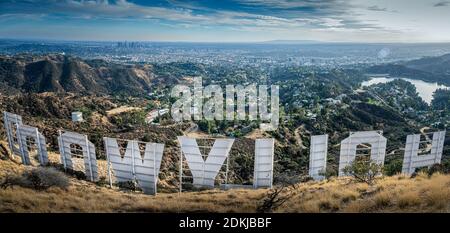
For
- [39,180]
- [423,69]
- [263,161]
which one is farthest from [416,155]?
[423,69]

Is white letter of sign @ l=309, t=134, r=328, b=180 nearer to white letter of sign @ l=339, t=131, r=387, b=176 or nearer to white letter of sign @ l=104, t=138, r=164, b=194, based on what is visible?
white letter of sign @ l=339, t=131, r=387, b=176

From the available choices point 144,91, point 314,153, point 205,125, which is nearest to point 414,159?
point 314,153

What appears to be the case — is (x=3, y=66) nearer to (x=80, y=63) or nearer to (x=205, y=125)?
(x=80, y=63)

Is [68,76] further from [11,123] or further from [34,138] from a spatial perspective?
[34,138]

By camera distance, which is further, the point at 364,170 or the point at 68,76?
the point at 68,76

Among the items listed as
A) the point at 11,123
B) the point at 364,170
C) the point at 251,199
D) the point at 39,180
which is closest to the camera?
the point at 251,199

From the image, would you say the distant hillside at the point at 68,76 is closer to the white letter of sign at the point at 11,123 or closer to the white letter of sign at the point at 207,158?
the white letter of sign at the point at 11,123
